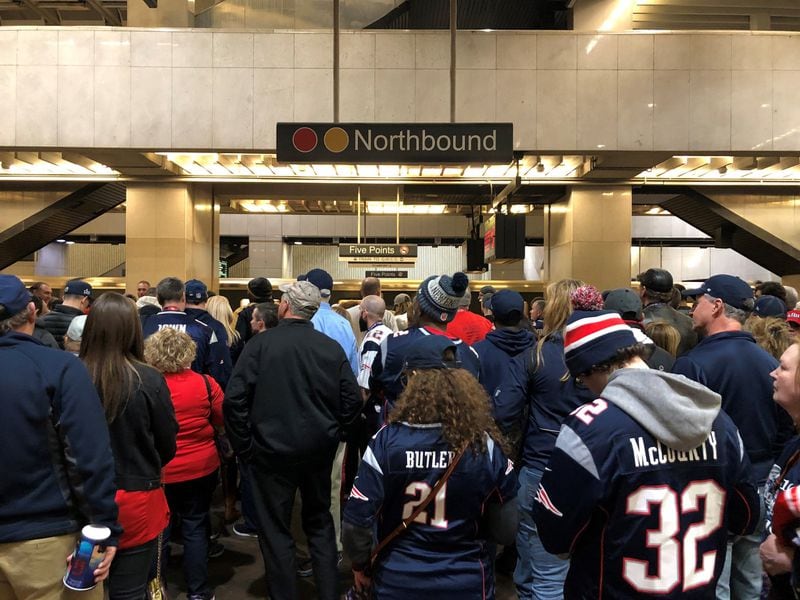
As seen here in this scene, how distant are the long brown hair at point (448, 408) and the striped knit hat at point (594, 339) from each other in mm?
487

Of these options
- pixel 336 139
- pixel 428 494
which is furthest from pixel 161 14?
pixel 428 494

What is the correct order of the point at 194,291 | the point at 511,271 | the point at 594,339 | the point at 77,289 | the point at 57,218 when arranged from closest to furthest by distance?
the point at 594,339 → the point at 77,289 → the point at 194,291 → the point at 57,218 → the point at 511,271

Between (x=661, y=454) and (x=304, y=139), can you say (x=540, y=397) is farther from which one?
(x=304, y=139)

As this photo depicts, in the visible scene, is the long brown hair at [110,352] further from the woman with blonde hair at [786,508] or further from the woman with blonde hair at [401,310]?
the woman with blonde hair at [401,310]

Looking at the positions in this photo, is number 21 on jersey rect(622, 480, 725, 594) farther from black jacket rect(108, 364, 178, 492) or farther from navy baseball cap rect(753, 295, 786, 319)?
navy baseball cap rect(753, 295, 786, 319)

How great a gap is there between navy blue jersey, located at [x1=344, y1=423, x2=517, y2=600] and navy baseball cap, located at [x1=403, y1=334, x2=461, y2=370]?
0.25m

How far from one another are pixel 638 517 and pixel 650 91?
10.2 metres

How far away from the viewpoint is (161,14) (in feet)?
36.8

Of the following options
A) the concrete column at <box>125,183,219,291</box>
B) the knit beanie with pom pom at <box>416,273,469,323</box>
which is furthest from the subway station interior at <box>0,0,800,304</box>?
the knit beanie with pom pom at <box>416,273,469,323</box>

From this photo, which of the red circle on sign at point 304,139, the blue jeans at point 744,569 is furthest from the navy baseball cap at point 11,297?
the red circle on sign at point 304,139

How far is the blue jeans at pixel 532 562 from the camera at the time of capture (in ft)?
11.3

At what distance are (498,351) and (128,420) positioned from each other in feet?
7.19

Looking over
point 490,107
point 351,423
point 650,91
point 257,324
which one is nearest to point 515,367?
point 351,423

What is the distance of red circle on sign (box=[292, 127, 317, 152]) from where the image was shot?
709 cm
